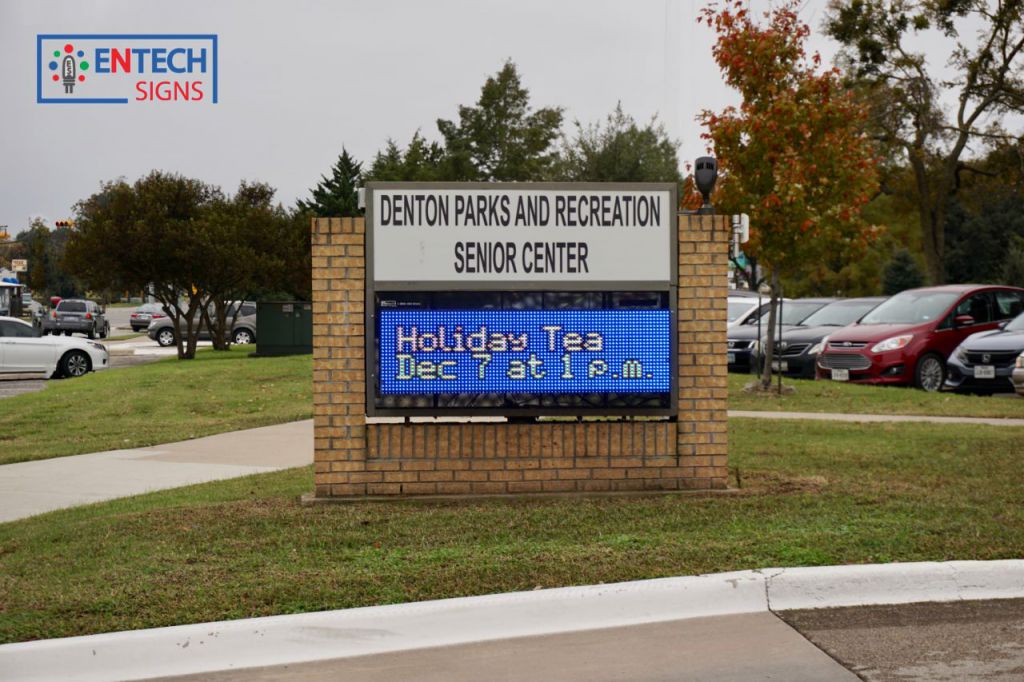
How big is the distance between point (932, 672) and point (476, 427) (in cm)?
395

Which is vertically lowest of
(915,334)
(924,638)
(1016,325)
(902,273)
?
(924,638)

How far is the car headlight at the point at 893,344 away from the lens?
19.0 meters

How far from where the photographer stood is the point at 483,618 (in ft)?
19.6

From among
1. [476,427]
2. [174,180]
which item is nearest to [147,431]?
[476,427]

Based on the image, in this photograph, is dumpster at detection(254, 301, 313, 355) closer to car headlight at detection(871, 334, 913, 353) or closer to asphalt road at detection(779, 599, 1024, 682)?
car headlight at detection(871, 334, 913, 353)

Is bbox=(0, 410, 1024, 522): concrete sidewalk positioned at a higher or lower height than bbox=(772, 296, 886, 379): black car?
lower

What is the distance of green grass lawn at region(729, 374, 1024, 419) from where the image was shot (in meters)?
15.4

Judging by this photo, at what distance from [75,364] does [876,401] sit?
17.6 meters

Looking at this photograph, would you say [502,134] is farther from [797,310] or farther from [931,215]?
[797,310]

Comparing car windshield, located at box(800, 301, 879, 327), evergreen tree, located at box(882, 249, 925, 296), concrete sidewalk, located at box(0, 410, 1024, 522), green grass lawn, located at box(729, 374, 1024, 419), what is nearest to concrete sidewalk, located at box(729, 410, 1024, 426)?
concrete sidewalk, located at box(0, 410, 1024, 522)

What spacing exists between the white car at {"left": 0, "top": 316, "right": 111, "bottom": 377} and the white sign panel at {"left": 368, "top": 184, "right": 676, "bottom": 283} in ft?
66.5

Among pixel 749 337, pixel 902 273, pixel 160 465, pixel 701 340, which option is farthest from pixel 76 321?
pixel 701 340

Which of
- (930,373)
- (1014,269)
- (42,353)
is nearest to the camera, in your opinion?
(930,373)

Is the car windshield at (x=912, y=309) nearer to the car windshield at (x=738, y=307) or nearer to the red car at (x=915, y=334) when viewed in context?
the red car at (x=915, y=334)
